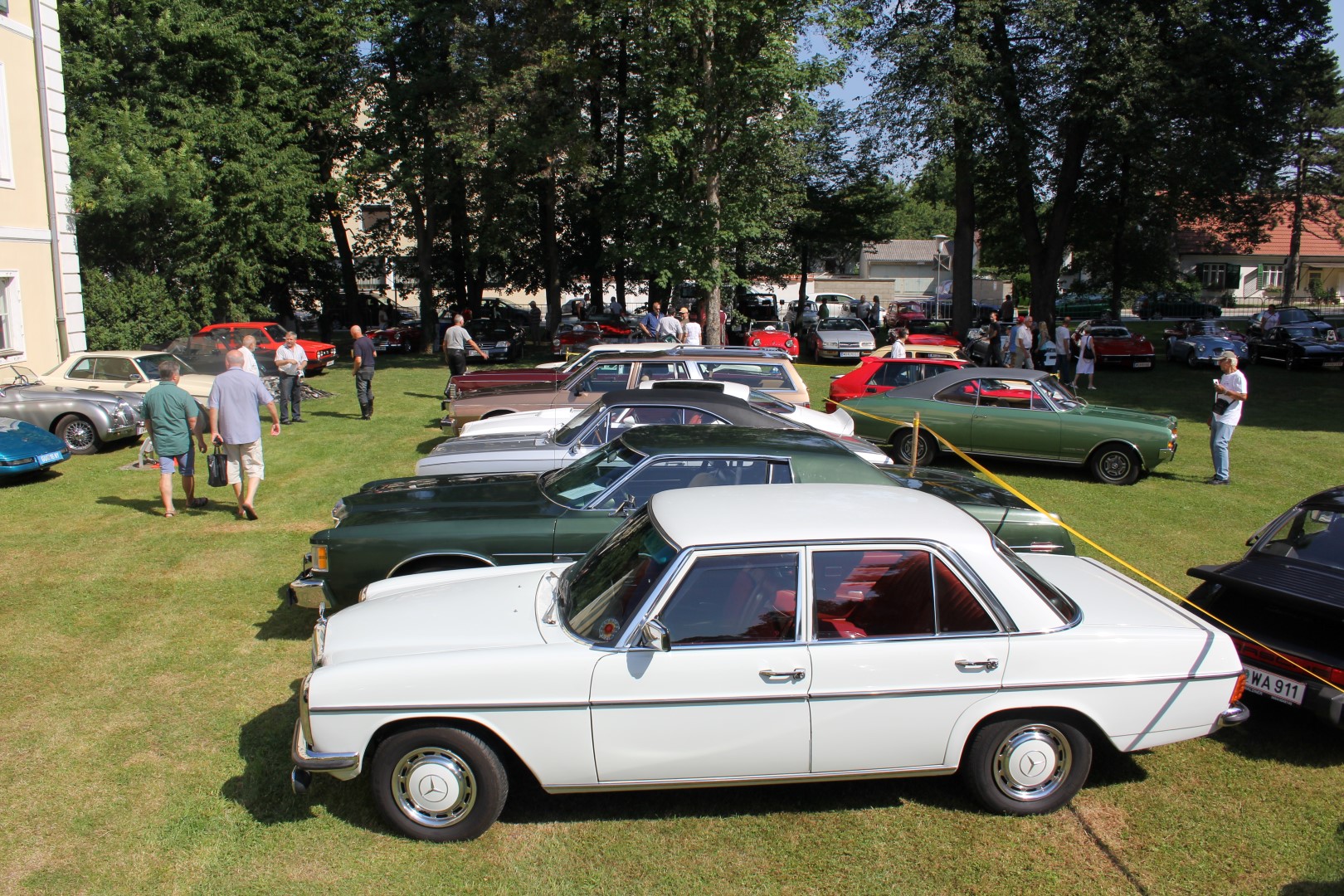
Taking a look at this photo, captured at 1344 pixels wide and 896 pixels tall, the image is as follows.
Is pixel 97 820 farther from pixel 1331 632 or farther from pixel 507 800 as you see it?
pixel 1331 632

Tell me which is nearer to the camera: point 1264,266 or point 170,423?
point 170,423

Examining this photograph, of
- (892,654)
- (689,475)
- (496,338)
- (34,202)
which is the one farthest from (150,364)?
(892,654)

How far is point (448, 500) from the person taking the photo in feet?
21.8

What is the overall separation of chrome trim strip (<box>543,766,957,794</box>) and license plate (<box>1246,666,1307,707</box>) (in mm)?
2159

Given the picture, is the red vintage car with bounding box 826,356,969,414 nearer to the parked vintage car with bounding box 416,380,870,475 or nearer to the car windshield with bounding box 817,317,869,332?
the parked vintage car with bounding box 416,380,870,475

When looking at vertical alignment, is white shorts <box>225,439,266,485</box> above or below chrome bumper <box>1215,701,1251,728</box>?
above

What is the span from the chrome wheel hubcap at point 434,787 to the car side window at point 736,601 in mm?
1176

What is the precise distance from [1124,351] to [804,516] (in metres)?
25.5

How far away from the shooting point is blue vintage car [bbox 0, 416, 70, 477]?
11391 millimetres

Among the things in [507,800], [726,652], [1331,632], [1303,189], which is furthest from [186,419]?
[1303,189]

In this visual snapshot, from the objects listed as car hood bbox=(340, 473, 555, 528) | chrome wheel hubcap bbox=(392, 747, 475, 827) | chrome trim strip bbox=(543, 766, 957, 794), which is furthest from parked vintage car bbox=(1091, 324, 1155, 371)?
chrome wheel hubcap bbox=(392, 747, 475, 827)

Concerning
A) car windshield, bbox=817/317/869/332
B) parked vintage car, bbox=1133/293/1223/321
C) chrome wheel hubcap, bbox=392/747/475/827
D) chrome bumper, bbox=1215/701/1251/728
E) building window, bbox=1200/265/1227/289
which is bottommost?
chrome wheel hubcap, bbox=392/747/475/827

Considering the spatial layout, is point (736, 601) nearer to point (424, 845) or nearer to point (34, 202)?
point (424, 845)

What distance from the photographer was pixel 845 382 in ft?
49.3
